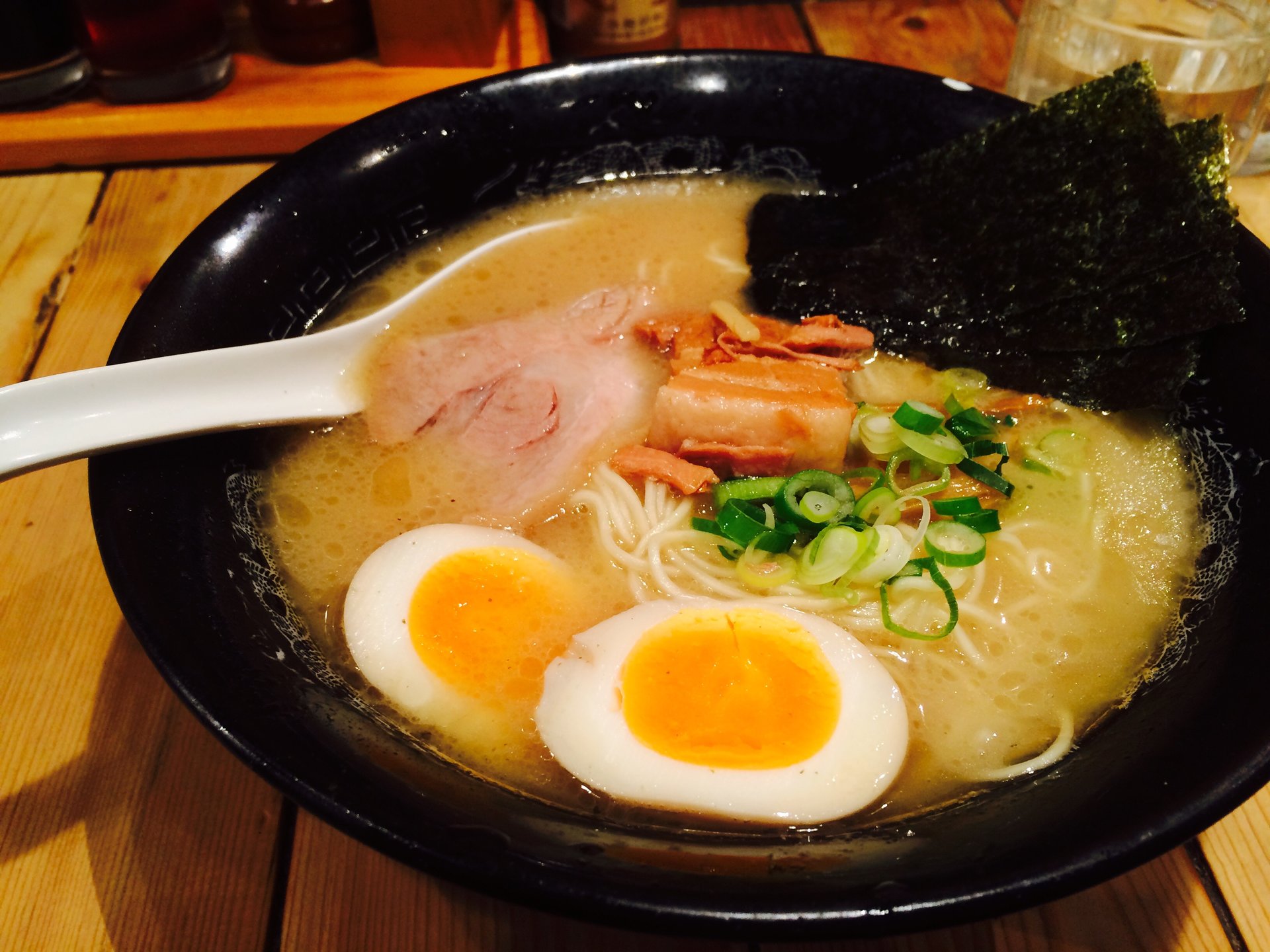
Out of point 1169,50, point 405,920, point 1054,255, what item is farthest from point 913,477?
point 1169,50

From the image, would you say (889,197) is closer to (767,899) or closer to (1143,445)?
(1143,445)

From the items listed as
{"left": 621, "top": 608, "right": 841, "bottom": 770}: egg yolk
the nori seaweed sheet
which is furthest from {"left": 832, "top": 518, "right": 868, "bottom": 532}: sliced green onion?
the nori seaweed sheet

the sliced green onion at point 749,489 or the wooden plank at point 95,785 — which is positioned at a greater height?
the sliced green onion at point 749,489

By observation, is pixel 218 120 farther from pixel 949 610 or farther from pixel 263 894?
pixel 949 610

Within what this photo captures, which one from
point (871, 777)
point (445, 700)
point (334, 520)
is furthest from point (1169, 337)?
point (334, 520)

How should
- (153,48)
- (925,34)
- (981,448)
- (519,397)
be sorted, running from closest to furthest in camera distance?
(981,448)
(519,397)
(153,48)
(925,34)

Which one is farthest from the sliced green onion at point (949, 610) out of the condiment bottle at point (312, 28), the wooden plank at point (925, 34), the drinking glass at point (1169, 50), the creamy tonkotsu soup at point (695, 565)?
the condiment bottle at point (312, 28)

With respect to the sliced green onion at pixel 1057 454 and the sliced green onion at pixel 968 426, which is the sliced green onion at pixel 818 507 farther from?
the sliced green onion at pixel 1057 454
